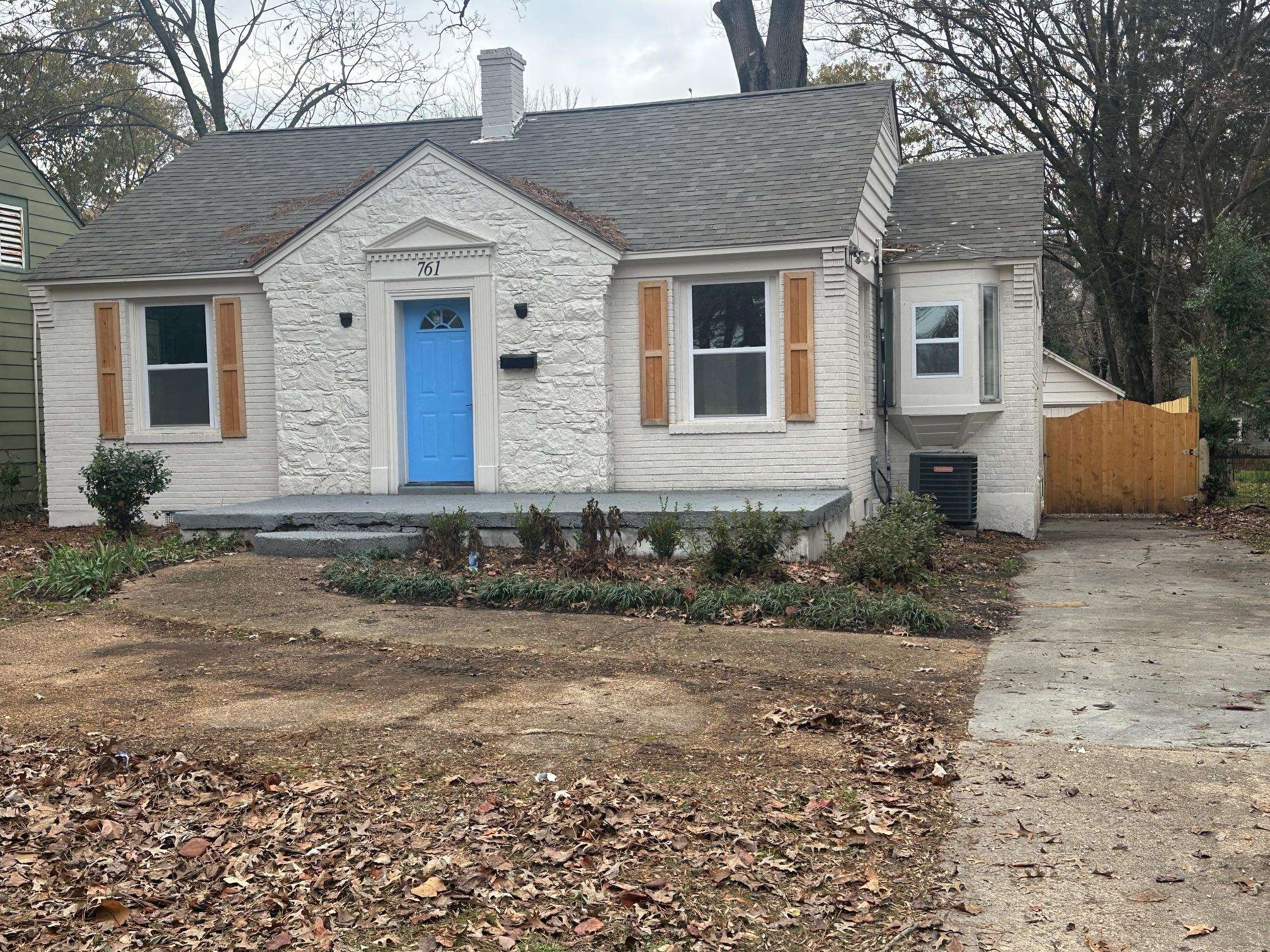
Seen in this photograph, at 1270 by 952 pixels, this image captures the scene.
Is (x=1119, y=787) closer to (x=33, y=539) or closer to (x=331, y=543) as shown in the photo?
(x=331, y=543)

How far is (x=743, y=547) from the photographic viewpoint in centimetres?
977

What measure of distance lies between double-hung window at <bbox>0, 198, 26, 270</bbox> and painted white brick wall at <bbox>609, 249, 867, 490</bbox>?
34.5 ft

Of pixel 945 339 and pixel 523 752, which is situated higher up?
pixel 945 339

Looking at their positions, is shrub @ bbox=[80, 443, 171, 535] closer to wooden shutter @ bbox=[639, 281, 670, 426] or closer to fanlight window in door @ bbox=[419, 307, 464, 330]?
fanlight window in door @ bbox=[419, 307, 464, 330]

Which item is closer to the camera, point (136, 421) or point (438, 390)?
point (438, 390)

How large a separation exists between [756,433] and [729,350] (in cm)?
99

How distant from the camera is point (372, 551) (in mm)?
11109

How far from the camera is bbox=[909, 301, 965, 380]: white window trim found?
14547mm

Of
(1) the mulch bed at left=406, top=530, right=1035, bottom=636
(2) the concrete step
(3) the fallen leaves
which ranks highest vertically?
(2) the concrete step

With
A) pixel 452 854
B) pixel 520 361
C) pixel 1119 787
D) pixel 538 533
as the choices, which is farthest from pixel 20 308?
pixel 1119 787

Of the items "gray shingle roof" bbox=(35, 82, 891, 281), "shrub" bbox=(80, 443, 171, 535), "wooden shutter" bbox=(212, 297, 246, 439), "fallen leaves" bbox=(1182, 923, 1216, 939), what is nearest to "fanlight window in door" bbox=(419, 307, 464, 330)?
"gray shingle roof" bbox=(35, 82, 891, 281)

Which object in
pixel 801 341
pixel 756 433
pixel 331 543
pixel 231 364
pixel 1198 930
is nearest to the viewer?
pixel 1198 930

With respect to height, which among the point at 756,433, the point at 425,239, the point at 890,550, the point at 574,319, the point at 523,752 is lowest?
the point at 523,752

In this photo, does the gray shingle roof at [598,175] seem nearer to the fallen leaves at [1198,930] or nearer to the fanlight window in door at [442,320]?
the fanlight window in door at [442,320]
